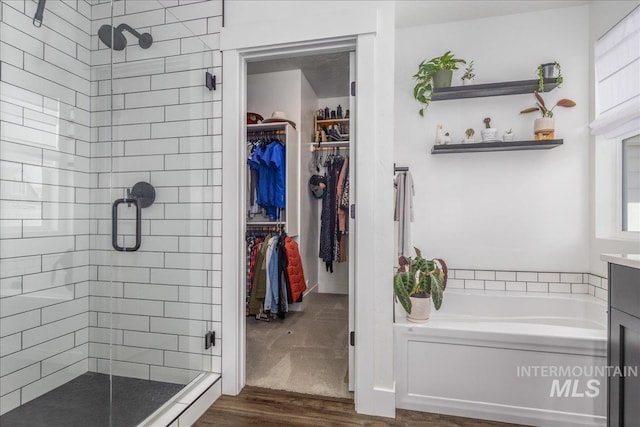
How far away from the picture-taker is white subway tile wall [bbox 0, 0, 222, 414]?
1.50m

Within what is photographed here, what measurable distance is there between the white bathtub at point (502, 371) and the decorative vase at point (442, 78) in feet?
5.63

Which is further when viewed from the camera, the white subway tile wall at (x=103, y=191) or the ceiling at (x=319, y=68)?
the ceiling at (x=319, y=68)

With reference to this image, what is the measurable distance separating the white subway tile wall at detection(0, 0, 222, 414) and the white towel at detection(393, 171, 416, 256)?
49.8 inches

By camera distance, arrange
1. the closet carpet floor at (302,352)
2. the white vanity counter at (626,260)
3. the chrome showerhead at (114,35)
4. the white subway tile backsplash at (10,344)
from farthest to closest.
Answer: the closet carpet floor at (302,352) < the chrome showerhead at (114,35) < the white subway tile backsplash at (10,344) < the white vanity counter at (626,260)

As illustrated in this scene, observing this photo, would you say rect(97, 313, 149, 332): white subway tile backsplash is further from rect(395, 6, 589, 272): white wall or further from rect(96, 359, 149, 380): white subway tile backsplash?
rect(395, 6, 589, 272): white wall

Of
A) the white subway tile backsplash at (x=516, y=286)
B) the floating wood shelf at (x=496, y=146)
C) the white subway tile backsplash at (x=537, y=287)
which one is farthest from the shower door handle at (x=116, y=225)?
the white subway tile backsplash at (x=537, y=287)

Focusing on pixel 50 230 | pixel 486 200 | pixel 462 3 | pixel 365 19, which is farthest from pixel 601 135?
pixel 50 230

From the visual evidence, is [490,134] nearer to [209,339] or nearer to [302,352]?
[302,352]

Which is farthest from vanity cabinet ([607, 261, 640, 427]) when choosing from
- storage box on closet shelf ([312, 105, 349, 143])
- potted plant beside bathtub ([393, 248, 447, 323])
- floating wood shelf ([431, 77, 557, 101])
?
storage box on closet shelf ([312, 105, 349, 143])

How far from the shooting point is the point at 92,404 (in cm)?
161

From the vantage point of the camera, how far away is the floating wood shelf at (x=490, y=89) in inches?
89.8

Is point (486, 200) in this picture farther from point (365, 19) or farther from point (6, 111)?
point (6, 111)

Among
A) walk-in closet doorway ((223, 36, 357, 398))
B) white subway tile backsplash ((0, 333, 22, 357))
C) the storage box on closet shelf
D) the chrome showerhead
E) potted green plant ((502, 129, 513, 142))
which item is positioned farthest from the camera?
the storage box on closet shelf

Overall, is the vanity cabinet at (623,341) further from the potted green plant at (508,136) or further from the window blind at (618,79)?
the potted green plant at (508,136)
